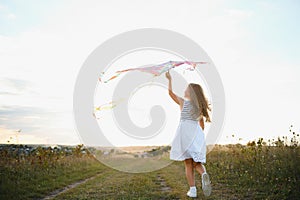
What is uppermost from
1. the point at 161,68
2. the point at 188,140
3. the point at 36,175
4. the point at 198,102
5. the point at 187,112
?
the point at 161,68

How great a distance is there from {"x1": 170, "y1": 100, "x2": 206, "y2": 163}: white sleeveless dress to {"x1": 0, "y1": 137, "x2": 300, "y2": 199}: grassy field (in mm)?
903

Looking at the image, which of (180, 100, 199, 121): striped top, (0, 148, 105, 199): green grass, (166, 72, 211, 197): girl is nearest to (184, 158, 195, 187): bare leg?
(166, 72, 211, 197): girl

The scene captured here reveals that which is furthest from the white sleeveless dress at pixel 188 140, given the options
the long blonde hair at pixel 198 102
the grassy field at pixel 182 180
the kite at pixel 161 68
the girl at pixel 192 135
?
the kite at pixel 161 68

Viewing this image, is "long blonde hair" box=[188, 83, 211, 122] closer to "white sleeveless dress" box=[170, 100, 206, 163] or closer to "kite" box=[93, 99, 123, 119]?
"white sleeveless dress" box=[170, 100, 206, 163]

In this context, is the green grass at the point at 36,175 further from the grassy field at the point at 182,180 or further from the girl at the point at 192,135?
the girl at the point at 192,135

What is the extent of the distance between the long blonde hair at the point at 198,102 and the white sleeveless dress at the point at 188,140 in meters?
0.12

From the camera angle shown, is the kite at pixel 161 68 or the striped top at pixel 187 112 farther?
the kite at pixel 161 68

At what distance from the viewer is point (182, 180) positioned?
10.8 meters

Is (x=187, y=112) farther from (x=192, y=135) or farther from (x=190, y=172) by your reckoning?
(x=190, y=172)

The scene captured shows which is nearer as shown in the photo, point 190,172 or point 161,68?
point 190,172

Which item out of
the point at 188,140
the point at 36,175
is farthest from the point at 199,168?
the point at 36,175

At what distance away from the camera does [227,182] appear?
9.64m

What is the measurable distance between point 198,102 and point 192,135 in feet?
2.52

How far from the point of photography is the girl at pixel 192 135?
7.70 metres
